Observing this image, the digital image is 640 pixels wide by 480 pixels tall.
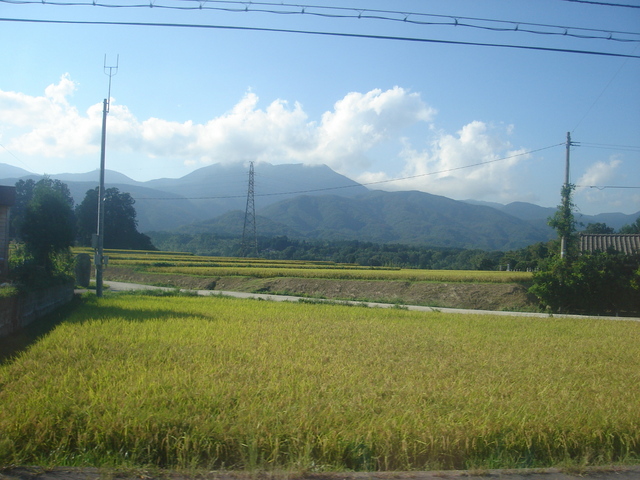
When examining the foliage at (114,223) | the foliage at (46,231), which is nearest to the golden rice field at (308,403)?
the foliage at (46,231)

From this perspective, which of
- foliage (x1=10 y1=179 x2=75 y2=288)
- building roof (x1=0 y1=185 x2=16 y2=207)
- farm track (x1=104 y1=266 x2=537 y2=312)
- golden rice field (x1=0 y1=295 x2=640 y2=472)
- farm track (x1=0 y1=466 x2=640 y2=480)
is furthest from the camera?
farm track (x1=104 y1=266 x2=537 y2=312)

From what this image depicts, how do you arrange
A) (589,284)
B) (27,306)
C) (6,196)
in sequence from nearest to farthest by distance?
(27,306)
(6,196)
(589,284)

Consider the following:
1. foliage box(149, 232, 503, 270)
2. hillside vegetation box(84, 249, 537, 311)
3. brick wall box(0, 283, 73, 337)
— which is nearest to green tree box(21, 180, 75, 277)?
brick wall box(0, 283, 73, 337)

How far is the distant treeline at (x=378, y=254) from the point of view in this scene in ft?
160

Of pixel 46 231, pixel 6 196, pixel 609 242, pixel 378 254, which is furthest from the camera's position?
pixel 378 254

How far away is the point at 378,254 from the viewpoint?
197 feet

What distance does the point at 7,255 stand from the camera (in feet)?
51.8

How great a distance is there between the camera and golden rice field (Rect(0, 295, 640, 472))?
4.36 meters

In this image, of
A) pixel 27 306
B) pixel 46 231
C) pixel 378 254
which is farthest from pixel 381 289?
pixel 378 254

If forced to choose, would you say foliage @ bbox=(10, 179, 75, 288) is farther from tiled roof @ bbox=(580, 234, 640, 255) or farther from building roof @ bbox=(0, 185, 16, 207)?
tiled roof @ bbox=(580, 234, 640, 255)

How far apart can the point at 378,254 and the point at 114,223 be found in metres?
34.4

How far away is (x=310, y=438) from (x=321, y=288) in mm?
23874

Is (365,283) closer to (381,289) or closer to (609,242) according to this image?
(381,289)

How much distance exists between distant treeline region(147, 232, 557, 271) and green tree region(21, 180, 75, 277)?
112 feet
